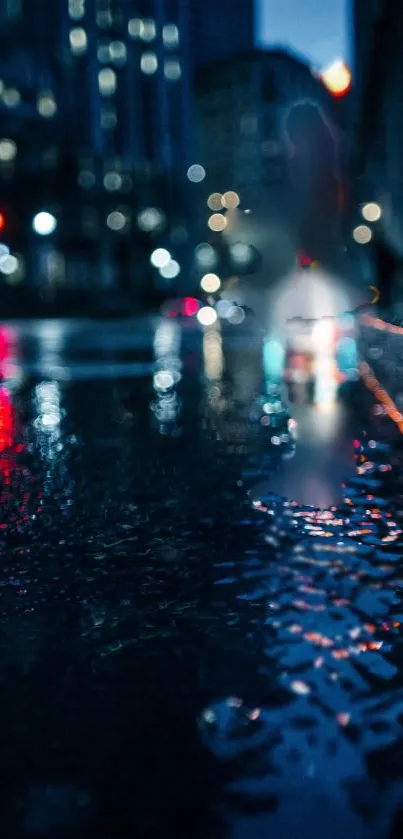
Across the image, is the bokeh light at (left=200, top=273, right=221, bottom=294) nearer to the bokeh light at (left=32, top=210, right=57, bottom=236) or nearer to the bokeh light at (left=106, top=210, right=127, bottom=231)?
the bokeh light at (left=106, top=210, right=127, bottom=231)

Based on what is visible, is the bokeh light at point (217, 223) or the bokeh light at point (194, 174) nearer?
the bokeh light at point (194, 174)

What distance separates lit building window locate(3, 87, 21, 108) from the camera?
307 feet

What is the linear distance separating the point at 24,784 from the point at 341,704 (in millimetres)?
1027

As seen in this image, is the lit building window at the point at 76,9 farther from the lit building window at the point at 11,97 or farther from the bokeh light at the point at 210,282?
the bokeh light at the point at 210,282

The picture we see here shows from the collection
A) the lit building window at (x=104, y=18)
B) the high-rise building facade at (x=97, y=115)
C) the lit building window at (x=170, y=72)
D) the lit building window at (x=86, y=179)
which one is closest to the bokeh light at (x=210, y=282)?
the high-rise building facade at (x=97, y=115)

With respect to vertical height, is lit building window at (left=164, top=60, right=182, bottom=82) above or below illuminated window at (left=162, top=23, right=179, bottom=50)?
below

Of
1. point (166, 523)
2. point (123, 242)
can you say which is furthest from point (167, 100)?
point (166, 523)

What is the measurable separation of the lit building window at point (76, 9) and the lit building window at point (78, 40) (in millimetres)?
1065

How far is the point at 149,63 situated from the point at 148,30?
323cm

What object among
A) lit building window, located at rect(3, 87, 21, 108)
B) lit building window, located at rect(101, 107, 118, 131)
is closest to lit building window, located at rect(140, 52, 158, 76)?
lit building window, located at rect(101, 107, 118, 131)

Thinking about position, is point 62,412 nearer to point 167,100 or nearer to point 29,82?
point 29,82

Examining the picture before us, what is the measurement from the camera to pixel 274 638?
4160 millimetres

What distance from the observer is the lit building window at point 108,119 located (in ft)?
354

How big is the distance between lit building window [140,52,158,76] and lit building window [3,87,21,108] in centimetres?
2414
